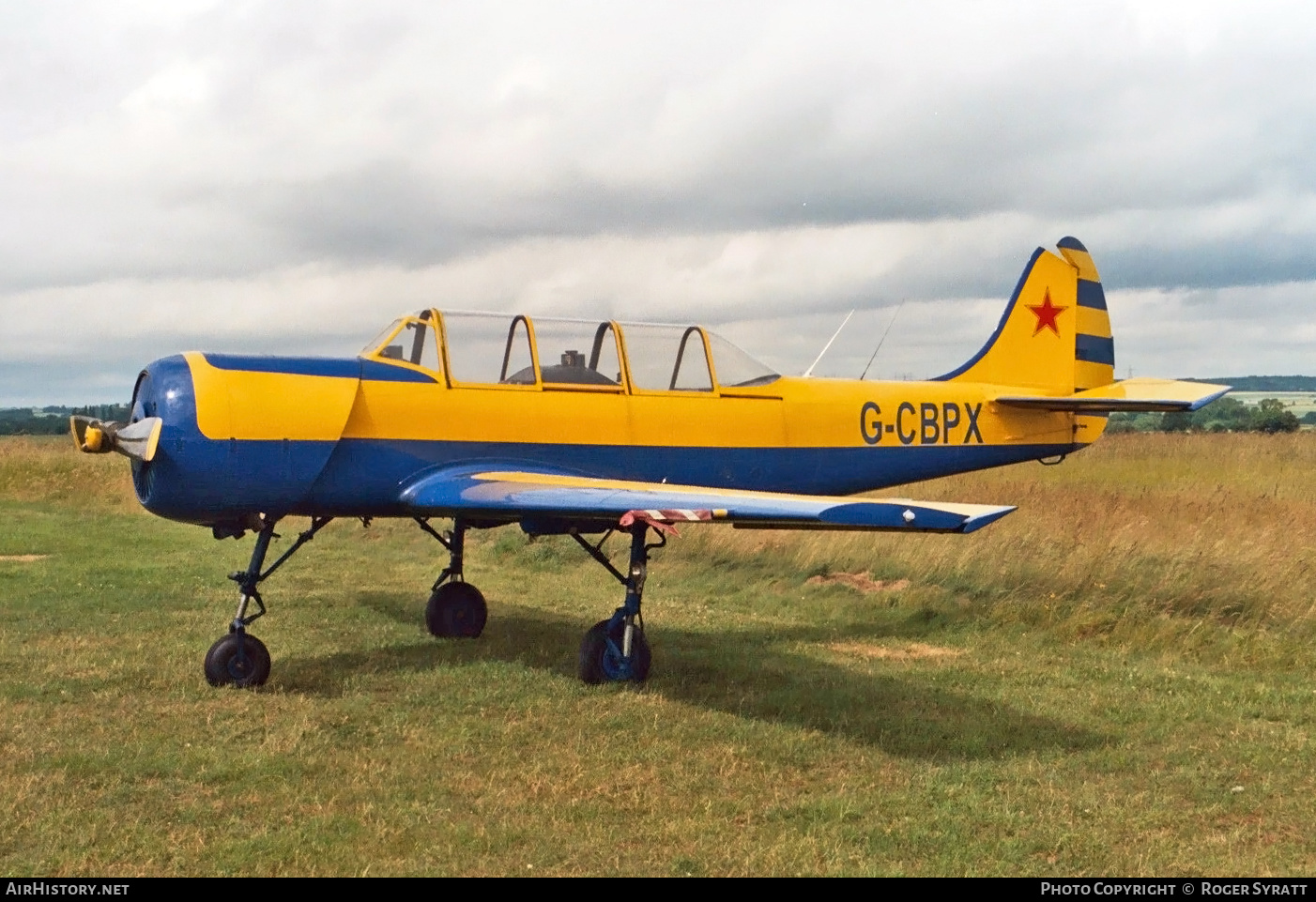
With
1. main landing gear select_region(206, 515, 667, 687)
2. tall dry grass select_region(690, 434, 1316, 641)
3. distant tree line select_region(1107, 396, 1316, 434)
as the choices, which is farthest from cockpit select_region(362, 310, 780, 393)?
distant tree line select_region(1107, 396, 1316, 434)

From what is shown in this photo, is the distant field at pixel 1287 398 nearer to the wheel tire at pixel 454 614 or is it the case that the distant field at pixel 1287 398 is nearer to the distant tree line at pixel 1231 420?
the distant tree line at pixel 1231 420

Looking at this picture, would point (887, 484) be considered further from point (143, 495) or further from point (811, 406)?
point (143, 495)

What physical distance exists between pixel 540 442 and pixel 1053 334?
6.70 meters

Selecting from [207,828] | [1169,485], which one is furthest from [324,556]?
[1169,485]

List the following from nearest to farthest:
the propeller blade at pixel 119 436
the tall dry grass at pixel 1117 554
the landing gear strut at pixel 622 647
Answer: the propeller blade at pixel 119 436, the landing gear strut at pixel 622 647, the tall dry grass at pixel 1117 554

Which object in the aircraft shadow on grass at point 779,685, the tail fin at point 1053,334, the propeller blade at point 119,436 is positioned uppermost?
the tail fin at point 1053,334

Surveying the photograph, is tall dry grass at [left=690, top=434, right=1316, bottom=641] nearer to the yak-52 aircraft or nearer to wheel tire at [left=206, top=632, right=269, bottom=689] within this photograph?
the yak-52 aircraft

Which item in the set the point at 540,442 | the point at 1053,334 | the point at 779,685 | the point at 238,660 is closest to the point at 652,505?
the point at 779,685

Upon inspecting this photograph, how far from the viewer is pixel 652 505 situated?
647 cm

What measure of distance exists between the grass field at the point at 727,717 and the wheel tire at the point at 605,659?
0.48 ft

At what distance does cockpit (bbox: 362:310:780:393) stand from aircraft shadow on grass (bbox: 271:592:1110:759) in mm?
2126

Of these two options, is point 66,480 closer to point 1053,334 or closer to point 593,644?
point 593,644

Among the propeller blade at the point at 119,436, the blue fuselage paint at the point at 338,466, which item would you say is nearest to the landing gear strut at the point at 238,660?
the blue fuselage paint at the point at 338,466

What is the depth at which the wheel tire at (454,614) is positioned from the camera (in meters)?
9.38
